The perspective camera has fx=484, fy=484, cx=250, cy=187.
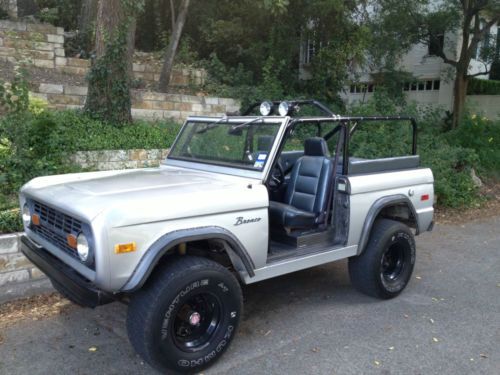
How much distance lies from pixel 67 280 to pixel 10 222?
185 cm

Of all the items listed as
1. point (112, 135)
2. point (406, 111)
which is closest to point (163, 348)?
point (112, 135)

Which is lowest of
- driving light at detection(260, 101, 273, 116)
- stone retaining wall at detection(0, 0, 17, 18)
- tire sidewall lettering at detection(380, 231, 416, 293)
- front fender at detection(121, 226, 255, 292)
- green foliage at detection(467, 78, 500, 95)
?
tire sidewall lettering at detection(380, 231, 416, 293)

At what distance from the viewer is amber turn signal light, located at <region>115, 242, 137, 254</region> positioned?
114 inches

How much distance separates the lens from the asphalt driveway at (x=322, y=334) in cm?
341

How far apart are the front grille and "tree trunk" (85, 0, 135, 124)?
4.52 meters

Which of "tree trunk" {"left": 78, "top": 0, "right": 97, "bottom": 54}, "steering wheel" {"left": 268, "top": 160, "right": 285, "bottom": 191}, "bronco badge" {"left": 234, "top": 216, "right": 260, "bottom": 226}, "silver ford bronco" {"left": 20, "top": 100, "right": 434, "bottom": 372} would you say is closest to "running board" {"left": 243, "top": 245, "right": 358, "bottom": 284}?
"silver ford bronco" {"left": 20, "top": 100, "right": 434, "bottom": 372}

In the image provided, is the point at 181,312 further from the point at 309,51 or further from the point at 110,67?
the point at 309,51

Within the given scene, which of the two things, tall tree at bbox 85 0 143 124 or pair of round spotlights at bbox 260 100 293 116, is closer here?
pair of round spotlights at bbox 260 100 293 116

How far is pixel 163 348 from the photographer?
3.09 m

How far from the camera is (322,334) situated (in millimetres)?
3896

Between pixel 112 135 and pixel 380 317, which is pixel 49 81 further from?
pixel 380 317

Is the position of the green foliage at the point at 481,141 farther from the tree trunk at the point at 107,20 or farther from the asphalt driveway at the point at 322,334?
the tree trunk at the point at 107,20

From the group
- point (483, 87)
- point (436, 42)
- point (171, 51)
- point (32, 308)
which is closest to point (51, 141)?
point (32, 308)

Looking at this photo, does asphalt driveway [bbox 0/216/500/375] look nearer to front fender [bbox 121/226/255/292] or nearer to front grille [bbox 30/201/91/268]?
front fender [bbox 121/226/255/292]
